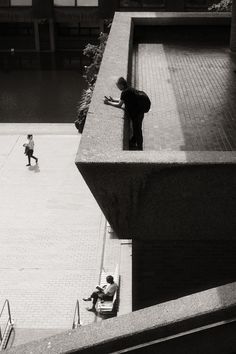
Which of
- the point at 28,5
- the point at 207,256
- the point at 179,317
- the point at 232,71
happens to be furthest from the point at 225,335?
the point at 28,5

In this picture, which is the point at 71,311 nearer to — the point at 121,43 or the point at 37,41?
the point at 121,43

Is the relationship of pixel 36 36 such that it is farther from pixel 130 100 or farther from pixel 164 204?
pixel 164 204

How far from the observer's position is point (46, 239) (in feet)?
56.0

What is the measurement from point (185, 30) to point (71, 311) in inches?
320

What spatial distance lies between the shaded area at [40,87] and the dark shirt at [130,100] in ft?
63.9

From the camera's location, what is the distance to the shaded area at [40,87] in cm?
2748

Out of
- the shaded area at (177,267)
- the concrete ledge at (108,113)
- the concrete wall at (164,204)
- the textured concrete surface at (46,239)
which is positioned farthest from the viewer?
the textured concrete surface at (46,239)

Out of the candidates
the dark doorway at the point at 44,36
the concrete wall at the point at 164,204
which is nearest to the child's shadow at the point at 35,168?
the concrete wall at the point at 164,204

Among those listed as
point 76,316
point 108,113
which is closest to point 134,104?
point 108,113

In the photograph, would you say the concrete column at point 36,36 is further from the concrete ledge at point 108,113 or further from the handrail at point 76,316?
the handrail at point 76,316

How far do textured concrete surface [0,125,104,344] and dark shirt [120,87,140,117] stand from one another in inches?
291

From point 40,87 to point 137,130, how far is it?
→ 2429 cm

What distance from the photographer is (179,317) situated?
16.5 ft

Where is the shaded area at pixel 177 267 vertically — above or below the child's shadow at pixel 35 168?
above
